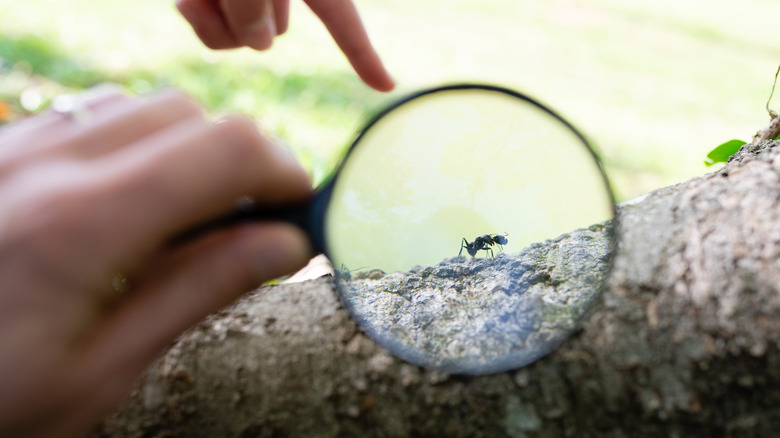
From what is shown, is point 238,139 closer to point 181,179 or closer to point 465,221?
point 181,179

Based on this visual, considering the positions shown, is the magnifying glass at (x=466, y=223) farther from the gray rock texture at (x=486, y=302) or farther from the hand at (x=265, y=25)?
the hand at (x=265, y=25)

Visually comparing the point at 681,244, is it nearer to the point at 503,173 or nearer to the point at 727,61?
the point at 503,173

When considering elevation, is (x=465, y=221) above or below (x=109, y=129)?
below

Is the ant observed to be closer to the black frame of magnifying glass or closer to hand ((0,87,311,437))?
the black frame of magnifying glass

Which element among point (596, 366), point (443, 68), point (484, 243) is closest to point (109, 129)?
point (484, 243)

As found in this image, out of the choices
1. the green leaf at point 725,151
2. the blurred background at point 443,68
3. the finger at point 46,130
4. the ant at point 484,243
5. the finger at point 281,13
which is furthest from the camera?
the blurred background at point 443,68

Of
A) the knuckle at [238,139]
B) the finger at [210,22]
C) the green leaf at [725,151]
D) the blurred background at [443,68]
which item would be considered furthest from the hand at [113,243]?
the blurred background at [443,68]

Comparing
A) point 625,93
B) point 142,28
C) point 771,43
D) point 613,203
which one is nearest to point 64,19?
point 142,28
